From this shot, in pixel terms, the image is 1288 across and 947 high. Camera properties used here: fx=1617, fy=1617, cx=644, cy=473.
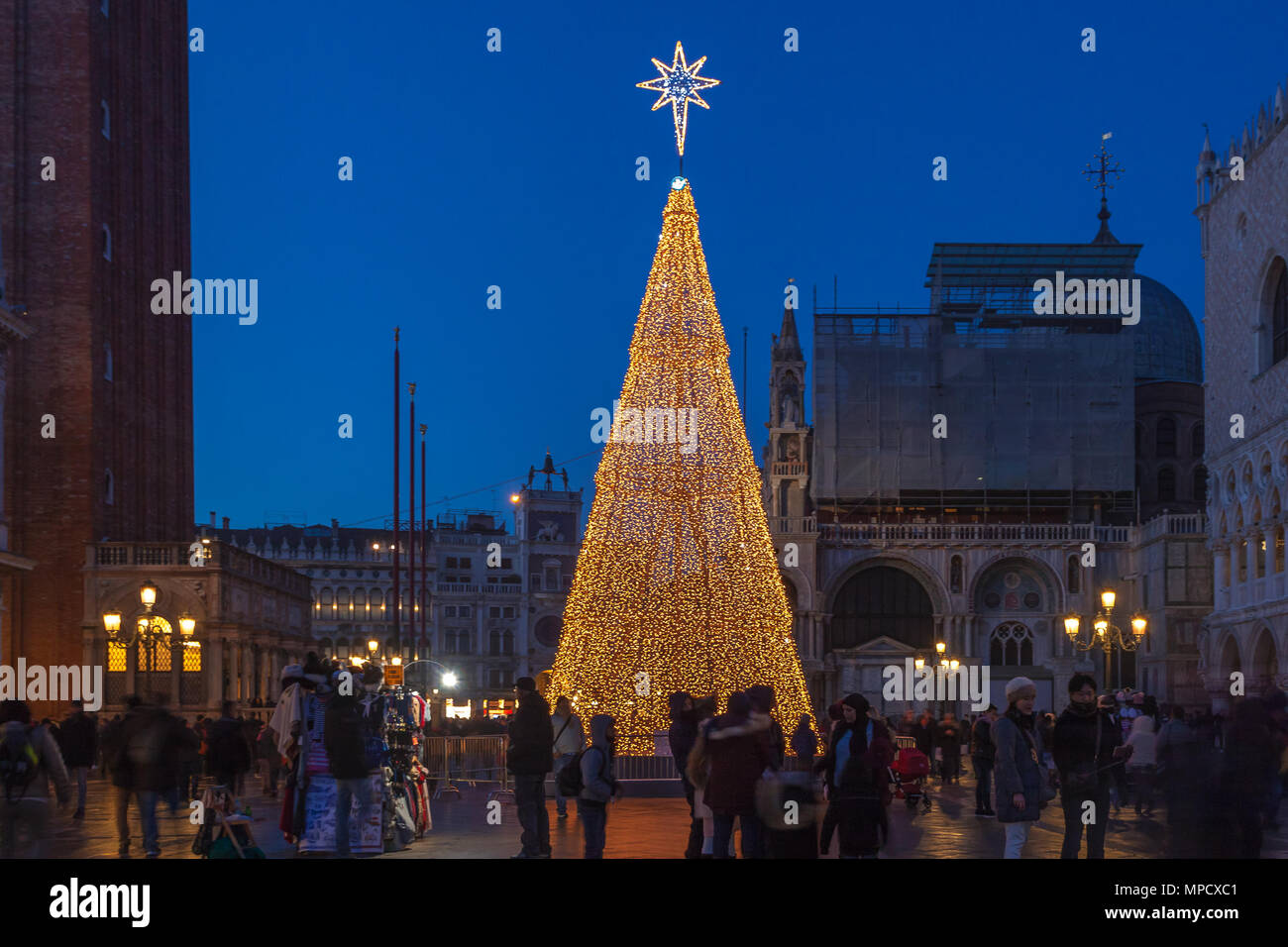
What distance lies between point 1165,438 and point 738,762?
6048 cm

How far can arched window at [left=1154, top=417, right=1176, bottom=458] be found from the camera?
223 ft

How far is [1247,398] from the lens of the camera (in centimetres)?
4428

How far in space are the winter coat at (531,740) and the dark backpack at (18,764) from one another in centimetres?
387

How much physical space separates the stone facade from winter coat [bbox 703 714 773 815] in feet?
98.6

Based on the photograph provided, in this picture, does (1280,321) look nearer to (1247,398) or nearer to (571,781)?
(1247,398)

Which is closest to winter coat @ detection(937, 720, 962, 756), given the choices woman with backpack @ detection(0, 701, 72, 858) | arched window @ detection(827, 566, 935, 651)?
woman with backpack @ detection(0, 701, 72, 858)

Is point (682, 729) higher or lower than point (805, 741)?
higher

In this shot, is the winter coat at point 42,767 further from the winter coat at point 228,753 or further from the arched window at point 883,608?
the arched window at point 883,608

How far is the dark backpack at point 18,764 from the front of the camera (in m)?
13.0

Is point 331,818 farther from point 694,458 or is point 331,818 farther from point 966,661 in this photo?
point 966,661

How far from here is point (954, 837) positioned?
18031mm

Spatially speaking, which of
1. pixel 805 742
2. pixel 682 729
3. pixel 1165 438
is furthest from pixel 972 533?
pixel 682 729

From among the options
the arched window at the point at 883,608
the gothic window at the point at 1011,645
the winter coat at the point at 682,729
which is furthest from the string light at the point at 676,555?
the gothic window at the point at 1011,645

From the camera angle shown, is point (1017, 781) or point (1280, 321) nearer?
point (1017, 781)
